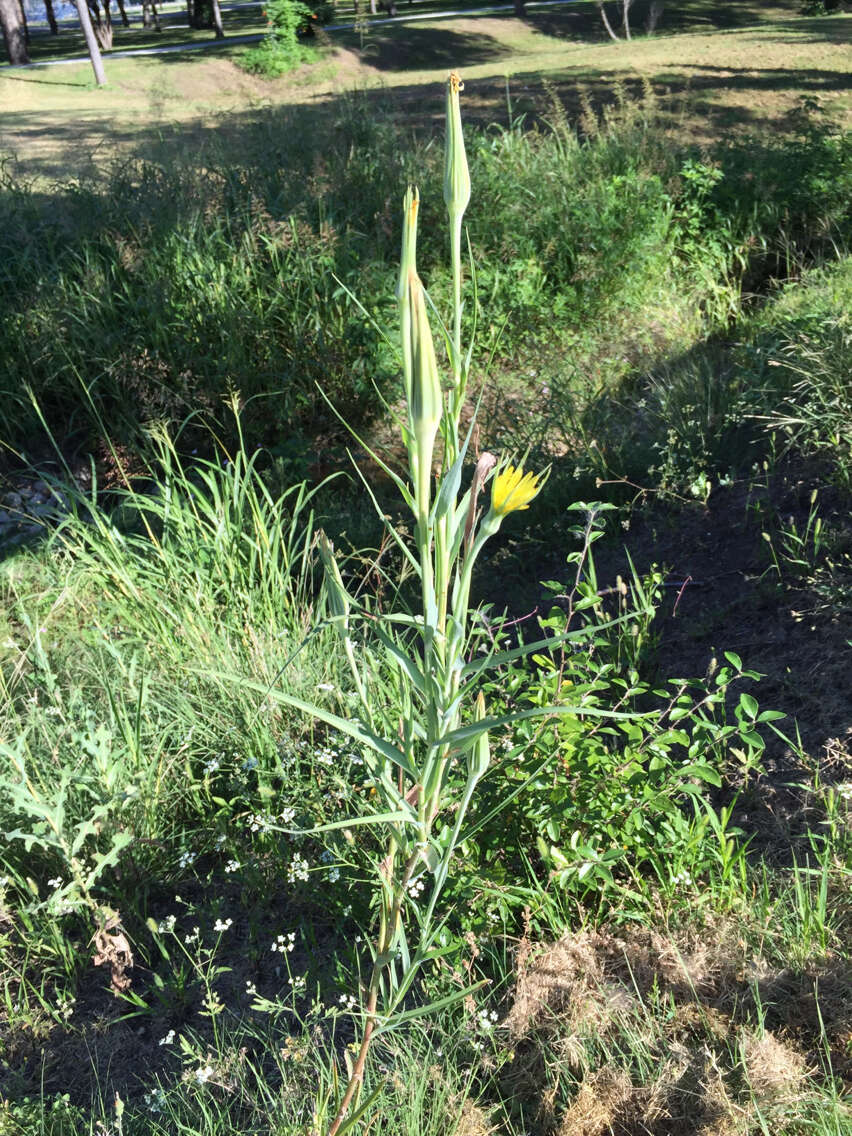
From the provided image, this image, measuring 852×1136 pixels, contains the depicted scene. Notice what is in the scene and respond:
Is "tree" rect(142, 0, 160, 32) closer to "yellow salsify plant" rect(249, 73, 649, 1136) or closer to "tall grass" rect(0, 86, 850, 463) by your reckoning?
"tall grass" rect(0, 86, 850, 463)

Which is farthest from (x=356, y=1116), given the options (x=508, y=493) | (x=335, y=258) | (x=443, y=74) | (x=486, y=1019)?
(x=443, y=74)

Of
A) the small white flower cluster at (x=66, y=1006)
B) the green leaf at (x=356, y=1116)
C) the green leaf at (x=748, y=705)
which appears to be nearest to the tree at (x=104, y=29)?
the small white flower cluster at (x=66, y=1006)

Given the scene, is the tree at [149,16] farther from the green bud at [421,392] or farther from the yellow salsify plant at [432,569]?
the green bud at [421,392]

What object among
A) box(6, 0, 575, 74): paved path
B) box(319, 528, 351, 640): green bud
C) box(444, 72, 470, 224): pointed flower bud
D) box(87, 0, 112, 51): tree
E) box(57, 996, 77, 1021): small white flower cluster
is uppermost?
box(87, 0, 112, 51): tree

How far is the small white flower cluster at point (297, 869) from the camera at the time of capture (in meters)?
2.08

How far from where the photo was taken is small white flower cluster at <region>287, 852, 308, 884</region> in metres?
2.08

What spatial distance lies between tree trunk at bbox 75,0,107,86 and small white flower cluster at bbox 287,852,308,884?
59.4 feet

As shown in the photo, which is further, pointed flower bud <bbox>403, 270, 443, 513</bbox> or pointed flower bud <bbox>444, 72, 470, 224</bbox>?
pointed flower bud <bbox>444, 72, 470, 224</bbox>

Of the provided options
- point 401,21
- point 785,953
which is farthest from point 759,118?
point 401,21

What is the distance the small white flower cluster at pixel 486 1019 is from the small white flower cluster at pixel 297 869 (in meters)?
0.51

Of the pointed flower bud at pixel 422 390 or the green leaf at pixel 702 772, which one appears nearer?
the pointed flower bud at pixel 422 390

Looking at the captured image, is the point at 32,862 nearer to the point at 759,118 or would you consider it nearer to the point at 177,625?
the point at 177,625

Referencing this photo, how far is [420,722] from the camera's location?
1.99 metres

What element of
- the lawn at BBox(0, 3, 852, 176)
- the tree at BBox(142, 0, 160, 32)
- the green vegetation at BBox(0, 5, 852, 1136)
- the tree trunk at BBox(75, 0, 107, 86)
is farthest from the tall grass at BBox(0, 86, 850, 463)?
the tree at BBox(142, 0, 160, 32)
